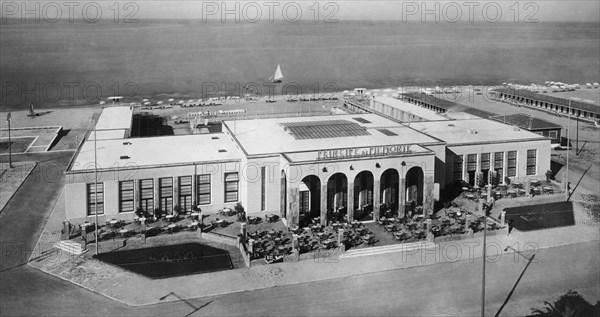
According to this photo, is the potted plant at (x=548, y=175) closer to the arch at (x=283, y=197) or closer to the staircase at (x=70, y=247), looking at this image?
the arch at (x=283, y=197)

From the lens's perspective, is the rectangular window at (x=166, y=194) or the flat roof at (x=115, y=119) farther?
the flat roof at (x=115, y=119)

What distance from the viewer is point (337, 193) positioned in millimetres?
64250

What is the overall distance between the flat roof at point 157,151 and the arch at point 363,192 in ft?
45.7

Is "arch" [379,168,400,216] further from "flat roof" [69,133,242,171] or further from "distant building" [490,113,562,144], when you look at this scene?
"distant building" [490,113,562,144]

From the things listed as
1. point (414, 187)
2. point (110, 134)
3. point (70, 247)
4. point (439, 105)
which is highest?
point (439, 105)

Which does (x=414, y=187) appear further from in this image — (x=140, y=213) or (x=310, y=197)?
(x=140, y=213)

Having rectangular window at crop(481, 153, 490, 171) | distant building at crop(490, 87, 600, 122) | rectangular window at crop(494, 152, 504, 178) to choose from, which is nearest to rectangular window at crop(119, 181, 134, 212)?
rectangular window at crop(481, 153, 490, 171)

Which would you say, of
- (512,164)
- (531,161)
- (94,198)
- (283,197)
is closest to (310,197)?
(283,197)

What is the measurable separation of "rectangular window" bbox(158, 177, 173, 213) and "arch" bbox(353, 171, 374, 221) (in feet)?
65.3

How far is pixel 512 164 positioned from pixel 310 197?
3041 centimetres

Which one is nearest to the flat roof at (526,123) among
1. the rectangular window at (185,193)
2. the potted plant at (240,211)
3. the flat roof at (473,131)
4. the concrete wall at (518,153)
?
the flat roof at (473,131)

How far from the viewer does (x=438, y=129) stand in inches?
3292

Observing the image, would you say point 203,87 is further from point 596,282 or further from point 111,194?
point 596,282

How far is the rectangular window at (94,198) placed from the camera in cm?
6134
